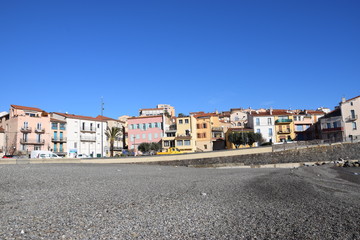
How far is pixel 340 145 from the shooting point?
2014 inches

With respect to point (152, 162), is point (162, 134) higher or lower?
higher

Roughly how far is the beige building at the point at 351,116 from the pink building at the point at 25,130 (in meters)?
67.1

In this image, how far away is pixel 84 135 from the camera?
73.1m

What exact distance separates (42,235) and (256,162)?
40.6 metres

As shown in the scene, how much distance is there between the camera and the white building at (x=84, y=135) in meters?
70.7

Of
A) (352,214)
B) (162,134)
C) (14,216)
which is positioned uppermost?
(162,134)

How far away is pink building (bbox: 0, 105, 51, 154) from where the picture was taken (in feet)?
203

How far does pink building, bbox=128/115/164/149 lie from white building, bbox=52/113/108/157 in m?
7.85

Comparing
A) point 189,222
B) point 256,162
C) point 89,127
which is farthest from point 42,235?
point 89,127

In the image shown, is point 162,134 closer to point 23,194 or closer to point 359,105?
point 359,105

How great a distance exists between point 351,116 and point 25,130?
71.9 metres

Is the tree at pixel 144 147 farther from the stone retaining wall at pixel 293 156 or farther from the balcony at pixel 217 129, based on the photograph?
the stone retaining wall at pixel 293 156

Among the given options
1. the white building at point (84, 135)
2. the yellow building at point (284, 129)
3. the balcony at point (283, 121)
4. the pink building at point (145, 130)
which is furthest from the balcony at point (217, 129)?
the white building at point (84, 135)

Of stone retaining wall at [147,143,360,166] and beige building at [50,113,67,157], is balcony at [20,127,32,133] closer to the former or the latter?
Answer: beige building at [50,113,67,157]
